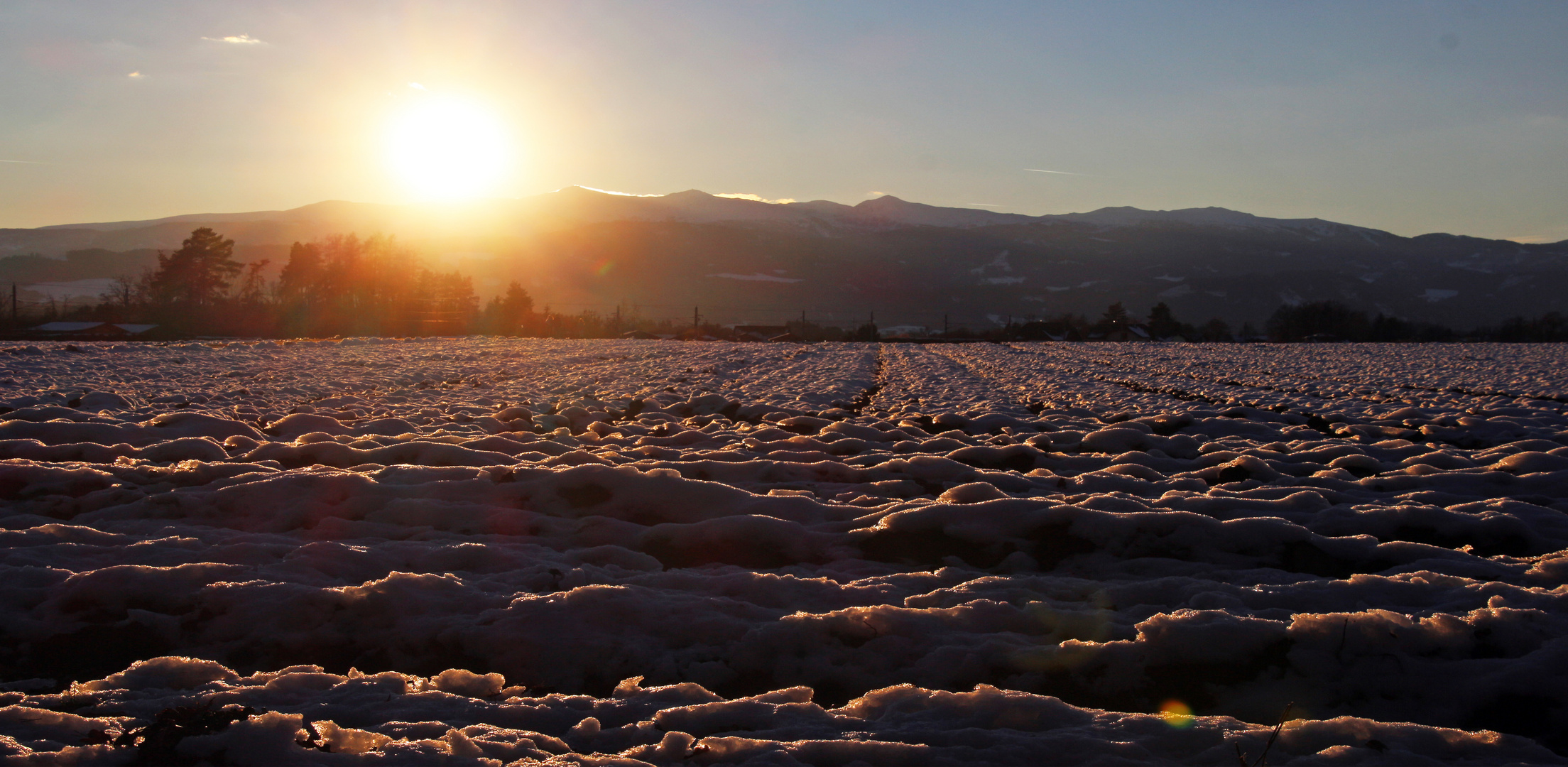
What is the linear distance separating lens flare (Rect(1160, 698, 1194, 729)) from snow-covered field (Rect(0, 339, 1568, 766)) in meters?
0.01

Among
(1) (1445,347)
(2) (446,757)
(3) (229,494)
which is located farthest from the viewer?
(1) (1445,347)

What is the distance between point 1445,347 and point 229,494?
147 ft

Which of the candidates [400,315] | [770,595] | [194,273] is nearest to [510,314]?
[400,315]

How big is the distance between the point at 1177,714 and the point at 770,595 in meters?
1.89

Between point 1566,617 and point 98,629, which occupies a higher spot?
point 1566,617

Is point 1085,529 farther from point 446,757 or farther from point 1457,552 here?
point 446,757

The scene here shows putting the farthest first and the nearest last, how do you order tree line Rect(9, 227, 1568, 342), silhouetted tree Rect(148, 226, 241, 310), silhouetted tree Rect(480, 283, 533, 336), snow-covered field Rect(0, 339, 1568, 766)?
silhouetted tree Rect(480, 283, 533, 336)
silhouetted tree Rect(148, 226, 241, 310)
tree line Rect(9, 227, 1568, 342)
snow-covered field Rect(0, 339, 1568, 766)

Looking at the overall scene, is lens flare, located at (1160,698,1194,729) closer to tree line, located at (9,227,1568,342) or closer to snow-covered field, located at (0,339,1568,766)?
snow-covered field, located at (0,339,1568,766)

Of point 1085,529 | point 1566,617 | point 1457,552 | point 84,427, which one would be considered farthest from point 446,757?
point 84,427

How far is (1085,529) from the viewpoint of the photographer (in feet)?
16.7

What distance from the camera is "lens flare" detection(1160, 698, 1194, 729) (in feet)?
8.84

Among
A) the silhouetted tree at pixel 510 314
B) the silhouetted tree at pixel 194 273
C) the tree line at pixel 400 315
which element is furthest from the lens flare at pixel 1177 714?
the silhouetted tree at pixel 194 273

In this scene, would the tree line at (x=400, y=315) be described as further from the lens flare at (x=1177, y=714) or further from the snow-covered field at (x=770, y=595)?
the lens flare at (x=1177, y=714)

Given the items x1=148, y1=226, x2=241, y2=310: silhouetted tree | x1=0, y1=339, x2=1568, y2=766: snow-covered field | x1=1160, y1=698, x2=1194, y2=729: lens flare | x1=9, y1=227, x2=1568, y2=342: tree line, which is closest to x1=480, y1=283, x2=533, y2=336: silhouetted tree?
x1=9, y1=227, x2=1568, y2=342: tree line
